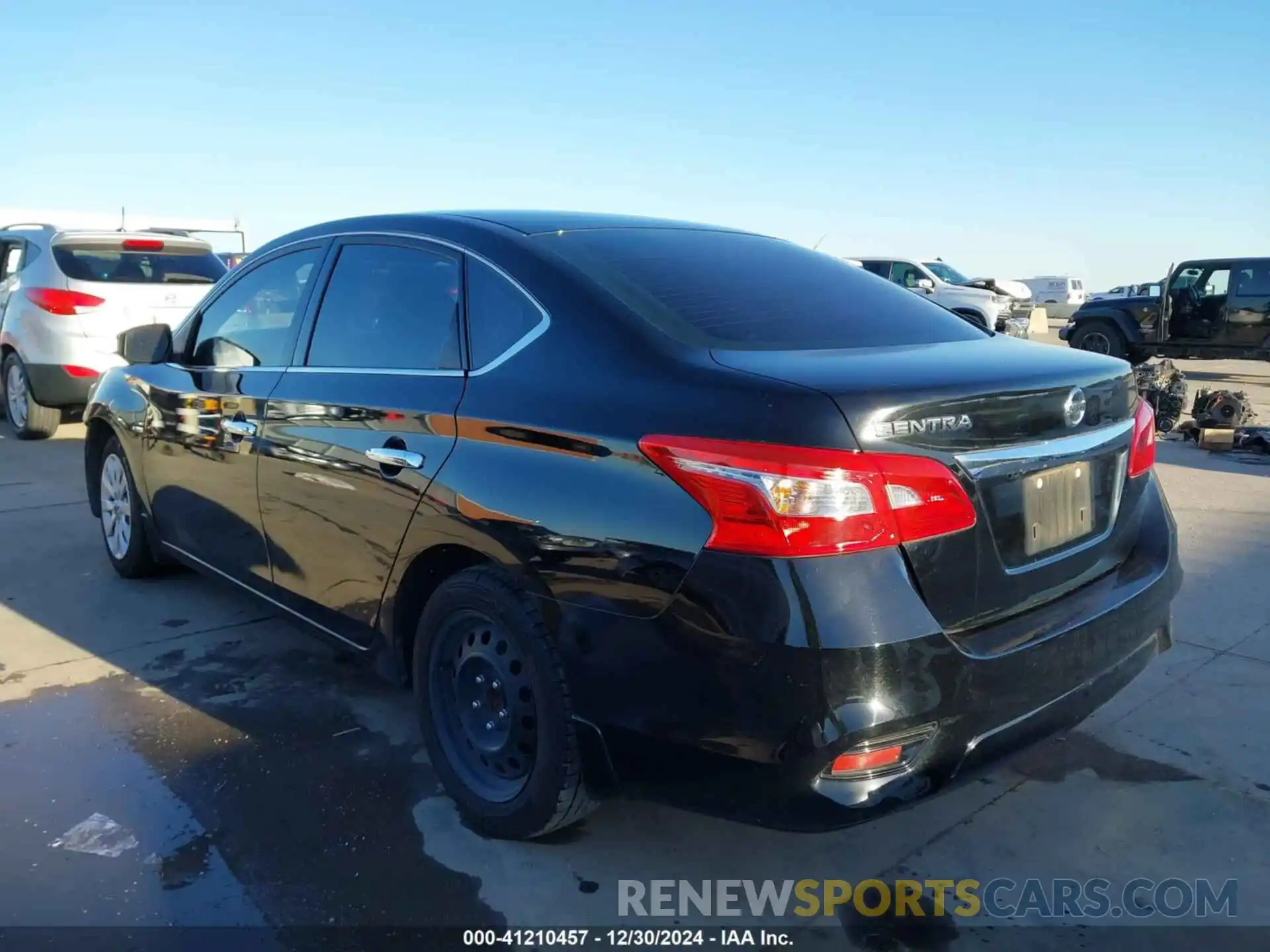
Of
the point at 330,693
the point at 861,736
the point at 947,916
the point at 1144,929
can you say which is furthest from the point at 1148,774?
the point at 330,693

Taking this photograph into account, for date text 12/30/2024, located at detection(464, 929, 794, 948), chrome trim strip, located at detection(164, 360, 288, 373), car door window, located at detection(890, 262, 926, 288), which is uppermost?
car door window, located at detection(890, 262, 926, 288)

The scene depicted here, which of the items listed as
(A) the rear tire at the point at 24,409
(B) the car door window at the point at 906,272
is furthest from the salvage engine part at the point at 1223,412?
(B) the car door window at the point at 906,272

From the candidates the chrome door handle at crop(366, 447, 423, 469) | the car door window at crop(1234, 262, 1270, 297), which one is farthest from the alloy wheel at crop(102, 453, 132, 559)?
the car door window at crop(1234, 262, 1270, 297)

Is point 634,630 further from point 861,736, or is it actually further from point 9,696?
point 9,696

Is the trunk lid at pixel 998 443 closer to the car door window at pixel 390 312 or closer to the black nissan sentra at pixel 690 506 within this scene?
the black nissan sentra at pixel 690 506

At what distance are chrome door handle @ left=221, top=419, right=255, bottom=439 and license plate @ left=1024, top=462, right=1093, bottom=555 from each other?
8.46ft

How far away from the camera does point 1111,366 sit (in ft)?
9.16

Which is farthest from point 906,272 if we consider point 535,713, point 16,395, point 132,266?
point 535,713

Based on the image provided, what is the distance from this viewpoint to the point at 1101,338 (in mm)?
16156

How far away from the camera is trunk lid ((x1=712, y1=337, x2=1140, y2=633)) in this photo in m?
2.23

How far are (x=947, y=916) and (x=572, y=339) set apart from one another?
1697 millimetres

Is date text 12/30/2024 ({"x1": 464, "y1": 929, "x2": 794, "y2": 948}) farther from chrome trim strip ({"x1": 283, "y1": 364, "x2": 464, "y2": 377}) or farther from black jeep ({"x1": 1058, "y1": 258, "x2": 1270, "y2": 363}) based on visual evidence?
black jeep ({"x1": 1058, "y1": 258, "x2": 1270, "y2": 363})

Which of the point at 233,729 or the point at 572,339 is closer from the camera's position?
the point at 572,339

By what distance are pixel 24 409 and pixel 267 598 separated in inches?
259
